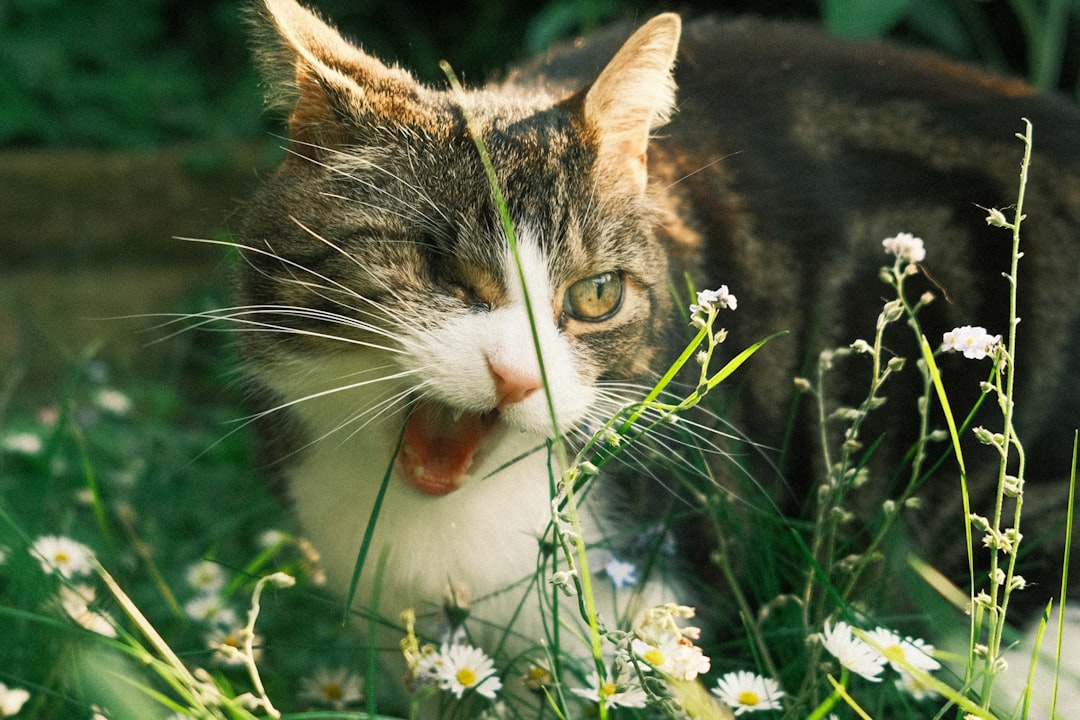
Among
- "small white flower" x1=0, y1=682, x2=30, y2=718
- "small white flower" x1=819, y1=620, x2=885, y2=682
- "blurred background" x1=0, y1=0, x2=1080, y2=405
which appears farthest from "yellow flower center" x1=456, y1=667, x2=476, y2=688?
"blurred background" x1=0, y1=0, x2=1080, y2=405

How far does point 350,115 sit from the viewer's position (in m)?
1.46

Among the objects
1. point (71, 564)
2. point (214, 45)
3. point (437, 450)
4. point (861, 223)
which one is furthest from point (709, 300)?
point (214, 45)

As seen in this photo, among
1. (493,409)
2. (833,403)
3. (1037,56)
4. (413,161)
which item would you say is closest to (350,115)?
(413,161)

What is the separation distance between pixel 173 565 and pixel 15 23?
2.37 metres

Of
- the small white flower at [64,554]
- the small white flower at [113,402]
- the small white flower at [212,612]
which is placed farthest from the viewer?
the small white flower at [113,402]

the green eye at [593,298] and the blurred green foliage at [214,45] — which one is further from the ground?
the blurred green foliage at [214,45]

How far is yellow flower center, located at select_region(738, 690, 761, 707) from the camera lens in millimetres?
1201

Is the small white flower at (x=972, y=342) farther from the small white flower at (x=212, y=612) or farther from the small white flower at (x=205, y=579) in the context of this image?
the small white flower at (x=205, y=579)

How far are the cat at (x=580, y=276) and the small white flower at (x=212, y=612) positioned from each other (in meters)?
0.19

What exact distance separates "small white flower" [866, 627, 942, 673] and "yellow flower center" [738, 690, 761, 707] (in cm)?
14

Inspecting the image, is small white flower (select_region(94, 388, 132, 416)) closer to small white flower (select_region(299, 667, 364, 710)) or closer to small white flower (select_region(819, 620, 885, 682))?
small white flower (select_region(299, 667, 364, 710))

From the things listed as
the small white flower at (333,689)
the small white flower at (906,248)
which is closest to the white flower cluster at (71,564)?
the small white flower at (333,689)

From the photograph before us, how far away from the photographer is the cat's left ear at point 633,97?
58.7 inches

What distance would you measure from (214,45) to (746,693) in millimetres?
3686
